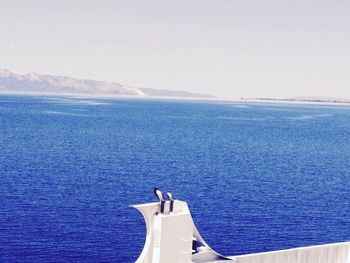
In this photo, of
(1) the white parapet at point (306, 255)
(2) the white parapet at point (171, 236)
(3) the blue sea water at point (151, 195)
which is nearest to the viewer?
(2) the white parapet at point (171, 236)

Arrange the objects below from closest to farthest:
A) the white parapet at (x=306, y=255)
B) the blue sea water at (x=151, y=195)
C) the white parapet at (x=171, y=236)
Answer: the white parapet at (x=171, y=236) < the white parapet at (x=306, y=255) < the blue sea water at (x=151, y=195)

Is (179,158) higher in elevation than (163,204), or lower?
lower

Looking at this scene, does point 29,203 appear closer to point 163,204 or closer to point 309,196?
point 309,196

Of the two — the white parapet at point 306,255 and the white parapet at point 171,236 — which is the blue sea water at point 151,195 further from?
the white parapet at point 171,236

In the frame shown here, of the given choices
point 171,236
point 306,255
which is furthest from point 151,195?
point 171,236

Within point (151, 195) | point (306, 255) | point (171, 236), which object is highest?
point (171, 236)

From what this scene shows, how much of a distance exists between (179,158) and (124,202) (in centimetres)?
5317

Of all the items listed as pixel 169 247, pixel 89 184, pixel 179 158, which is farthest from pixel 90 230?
pixel 179 158

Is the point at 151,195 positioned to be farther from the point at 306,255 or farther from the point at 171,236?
the point at 171,236

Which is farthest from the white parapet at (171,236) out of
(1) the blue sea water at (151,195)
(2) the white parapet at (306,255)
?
(1) the blue sea water at (151,195)

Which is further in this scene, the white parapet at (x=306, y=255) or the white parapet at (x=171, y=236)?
the white parapet at (x=306, y=255)

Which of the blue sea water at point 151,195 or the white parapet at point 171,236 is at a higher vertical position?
the white parapet at point 171,236

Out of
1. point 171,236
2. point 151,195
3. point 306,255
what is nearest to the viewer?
point 171,236

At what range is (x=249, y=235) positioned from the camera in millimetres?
58406
